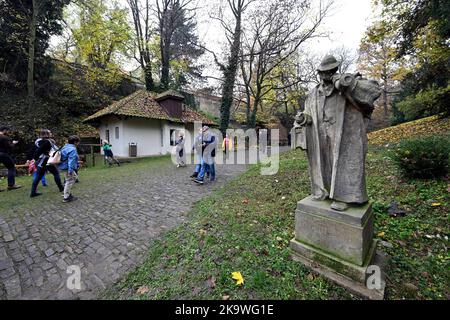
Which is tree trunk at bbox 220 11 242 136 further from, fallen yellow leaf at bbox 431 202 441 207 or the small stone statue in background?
the small stone statue in background

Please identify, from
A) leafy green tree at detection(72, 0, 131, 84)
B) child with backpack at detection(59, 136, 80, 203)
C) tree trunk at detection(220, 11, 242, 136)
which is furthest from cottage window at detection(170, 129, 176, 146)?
child with backpack at detection(59, 136, 80, 203)

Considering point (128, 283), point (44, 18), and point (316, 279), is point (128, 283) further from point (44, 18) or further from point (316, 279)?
point (44, 18)

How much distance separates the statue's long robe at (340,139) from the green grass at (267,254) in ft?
3.72

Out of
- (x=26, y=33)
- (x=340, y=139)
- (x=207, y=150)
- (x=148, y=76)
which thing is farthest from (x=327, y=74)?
(x=148, y=76)

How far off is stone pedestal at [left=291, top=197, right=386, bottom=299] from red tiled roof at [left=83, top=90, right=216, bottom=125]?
16.1 metres

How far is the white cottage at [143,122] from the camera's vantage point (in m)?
16.3

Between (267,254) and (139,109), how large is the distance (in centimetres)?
1734

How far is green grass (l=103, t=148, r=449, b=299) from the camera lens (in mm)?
2297

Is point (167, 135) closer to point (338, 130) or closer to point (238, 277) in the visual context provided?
point (238, 277)

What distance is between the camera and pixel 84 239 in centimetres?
359

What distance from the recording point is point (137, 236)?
3691mm

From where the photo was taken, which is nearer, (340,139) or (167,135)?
(340,139)

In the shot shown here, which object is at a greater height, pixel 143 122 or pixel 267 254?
pixel 143 122

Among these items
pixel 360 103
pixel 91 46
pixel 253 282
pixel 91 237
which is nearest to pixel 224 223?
A: pixel 253 282
